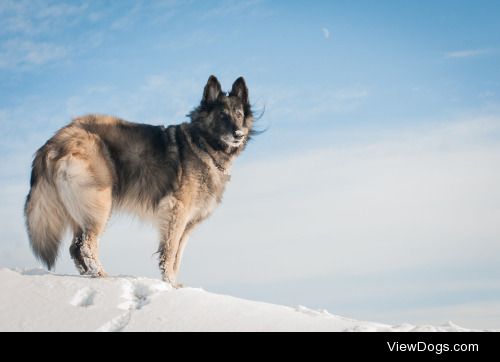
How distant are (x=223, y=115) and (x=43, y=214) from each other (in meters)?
3.12

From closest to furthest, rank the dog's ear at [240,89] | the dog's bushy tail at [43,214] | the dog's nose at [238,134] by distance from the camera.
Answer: the dog's bushy tail at [43,214], the dog's nose at [238,134], the dog's ear at [240,89]

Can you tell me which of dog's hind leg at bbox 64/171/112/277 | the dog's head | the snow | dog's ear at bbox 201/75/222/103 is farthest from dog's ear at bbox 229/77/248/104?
the snow

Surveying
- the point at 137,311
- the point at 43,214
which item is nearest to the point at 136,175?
the point at 43,214

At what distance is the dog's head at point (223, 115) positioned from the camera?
8750mm

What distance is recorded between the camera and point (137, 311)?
5.20 m

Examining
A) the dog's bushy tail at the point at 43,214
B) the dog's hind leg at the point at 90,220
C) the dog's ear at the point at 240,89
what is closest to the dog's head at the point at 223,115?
the dog's ear at the point at 240,89

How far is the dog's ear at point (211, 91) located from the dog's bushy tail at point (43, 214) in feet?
8.90

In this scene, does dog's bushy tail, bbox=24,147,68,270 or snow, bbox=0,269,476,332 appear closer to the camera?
snow, bbox=0,269,476,332

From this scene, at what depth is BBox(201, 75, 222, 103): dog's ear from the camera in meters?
8.88

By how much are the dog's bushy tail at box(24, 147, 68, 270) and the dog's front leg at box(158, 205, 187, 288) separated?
140 centimetres

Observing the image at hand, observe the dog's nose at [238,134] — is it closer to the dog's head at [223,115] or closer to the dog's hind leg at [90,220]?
the dog's head at [223,115]

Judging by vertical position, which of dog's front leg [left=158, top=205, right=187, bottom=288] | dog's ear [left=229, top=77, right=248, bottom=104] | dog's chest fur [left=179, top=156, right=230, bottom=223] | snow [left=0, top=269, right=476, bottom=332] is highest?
dog's ear [left=229, top=77, right=248, bottom=104]

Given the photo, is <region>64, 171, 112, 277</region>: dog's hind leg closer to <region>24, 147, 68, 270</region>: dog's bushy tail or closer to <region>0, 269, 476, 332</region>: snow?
<region>24, 147, 68, 270</region>: dog's bushy tail
